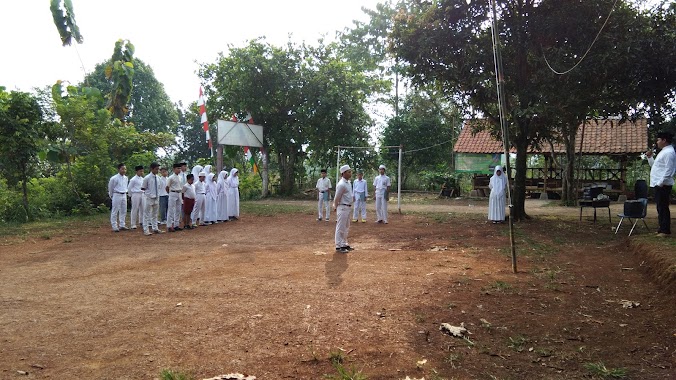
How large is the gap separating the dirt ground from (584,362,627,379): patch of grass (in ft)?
0.06

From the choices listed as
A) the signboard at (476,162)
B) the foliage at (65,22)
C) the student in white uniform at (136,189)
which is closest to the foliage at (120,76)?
the foliage at (65,22)

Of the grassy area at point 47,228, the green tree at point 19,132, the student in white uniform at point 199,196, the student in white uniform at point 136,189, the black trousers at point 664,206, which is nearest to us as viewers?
the black trousers at point 664,206

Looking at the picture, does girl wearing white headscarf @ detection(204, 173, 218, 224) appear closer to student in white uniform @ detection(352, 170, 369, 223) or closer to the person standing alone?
student in white uniform @ detection(352, 170, 369, 223)

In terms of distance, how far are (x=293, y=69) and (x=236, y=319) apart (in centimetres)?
2111

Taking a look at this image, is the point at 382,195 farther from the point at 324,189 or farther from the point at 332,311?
the point at 332,311

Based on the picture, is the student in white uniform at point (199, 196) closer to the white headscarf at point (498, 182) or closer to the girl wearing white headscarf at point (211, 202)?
the girl wearing white headscarf at point (211, 202)

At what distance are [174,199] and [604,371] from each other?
37.0ft

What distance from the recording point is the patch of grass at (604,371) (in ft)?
12.0

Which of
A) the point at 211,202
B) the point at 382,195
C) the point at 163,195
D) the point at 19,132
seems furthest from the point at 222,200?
the point at 19,132

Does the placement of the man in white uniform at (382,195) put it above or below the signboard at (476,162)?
below

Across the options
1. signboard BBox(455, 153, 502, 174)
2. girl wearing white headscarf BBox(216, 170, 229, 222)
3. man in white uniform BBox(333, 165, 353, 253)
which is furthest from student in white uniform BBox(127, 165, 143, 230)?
signboard BBox(455, 153, 502, 174)

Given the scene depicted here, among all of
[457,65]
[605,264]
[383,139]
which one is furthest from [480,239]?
[383,139]

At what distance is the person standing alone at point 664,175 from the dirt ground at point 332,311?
0.49 m

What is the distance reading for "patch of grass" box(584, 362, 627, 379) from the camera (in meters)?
3.66
